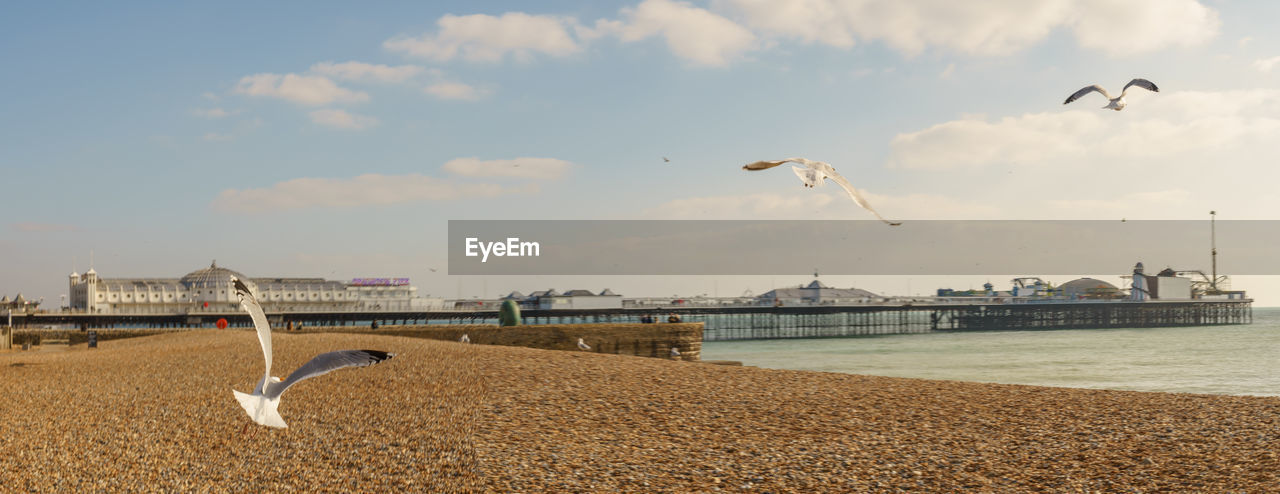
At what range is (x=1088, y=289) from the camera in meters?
132

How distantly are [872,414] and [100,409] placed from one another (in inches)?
435

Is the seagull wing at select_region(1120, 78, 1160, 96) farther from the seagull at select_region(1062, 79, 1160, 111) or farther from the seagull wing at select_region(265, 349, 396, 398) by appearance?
the seagull wing at select_region(265, 349, 396, 398)

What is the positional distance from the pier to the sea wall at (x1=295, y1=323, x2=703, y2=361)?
54.5 meters

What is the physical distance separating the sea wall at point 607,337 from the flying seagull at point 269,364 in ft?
69.5

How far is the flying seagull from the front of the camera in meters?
7.27

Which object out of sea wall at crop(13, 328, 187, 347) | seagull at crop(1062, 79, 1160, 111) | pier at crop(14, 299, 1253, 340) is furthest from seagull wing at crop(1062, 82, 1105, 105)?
pier at crop(14, 299, 1253, 340)

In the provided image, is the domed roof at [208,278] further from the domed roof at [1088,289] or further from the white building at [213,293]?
the domed roof at [1088,289]

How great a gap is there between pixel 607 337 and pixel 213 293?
133 metres

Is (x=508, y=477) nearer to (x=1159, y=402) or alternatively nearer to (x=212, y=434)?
(x=212, y=434)

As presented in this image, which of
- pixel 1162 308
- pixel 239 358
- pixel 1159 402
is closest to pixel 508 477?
pixel 1159 402

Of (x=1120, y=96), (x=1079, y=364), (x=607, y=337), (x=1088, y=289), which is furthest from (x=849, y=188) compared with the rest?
(x=1088, y=289)

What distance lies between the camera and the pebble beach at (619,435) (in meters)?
8.42

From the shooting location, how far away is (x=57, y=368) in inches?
737

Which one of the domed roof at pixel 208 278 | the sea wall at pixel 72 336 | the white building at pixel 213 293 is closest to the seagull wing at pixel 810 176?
the sea wall at pixel 72 336
